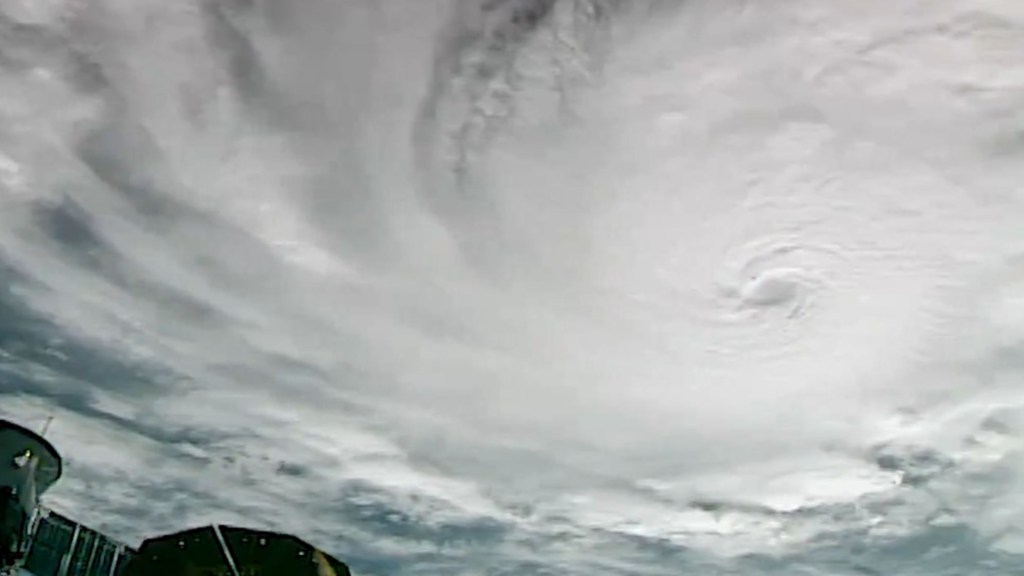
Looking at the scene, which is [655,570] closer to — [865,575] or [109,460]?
[865,575]

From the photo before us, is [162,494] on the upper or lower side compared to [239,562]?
upper

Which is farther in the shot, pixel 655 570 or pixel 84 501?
pixel 655 570

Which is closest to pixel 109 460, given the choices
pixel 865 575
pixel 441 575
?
pixel 441 575

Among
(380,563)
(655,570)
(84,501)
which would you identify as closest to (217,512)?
(84,501)

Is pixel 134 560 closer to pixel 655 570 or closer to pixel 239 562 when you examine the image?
pixel 239 562

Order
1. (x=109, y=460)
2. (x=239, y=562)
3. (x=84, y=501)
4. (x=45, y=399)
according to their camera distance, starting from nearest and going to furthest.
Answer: (x=239, y=562) < (x=45, y=399) < (x=109, y=460) < (x=84, y=501)

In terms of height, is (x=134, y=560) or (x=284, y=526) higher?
(x=284, y=526)

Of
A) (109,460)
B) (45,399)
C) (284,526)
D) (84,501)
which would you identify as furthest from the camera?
(284,526)

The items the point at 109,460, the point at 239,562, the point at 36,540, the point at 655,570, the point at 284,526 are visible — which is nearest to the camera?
the point at 239,562

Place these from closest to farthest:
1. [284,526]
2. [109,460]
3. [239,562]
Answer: [239,562], [109,460], [284,526]
